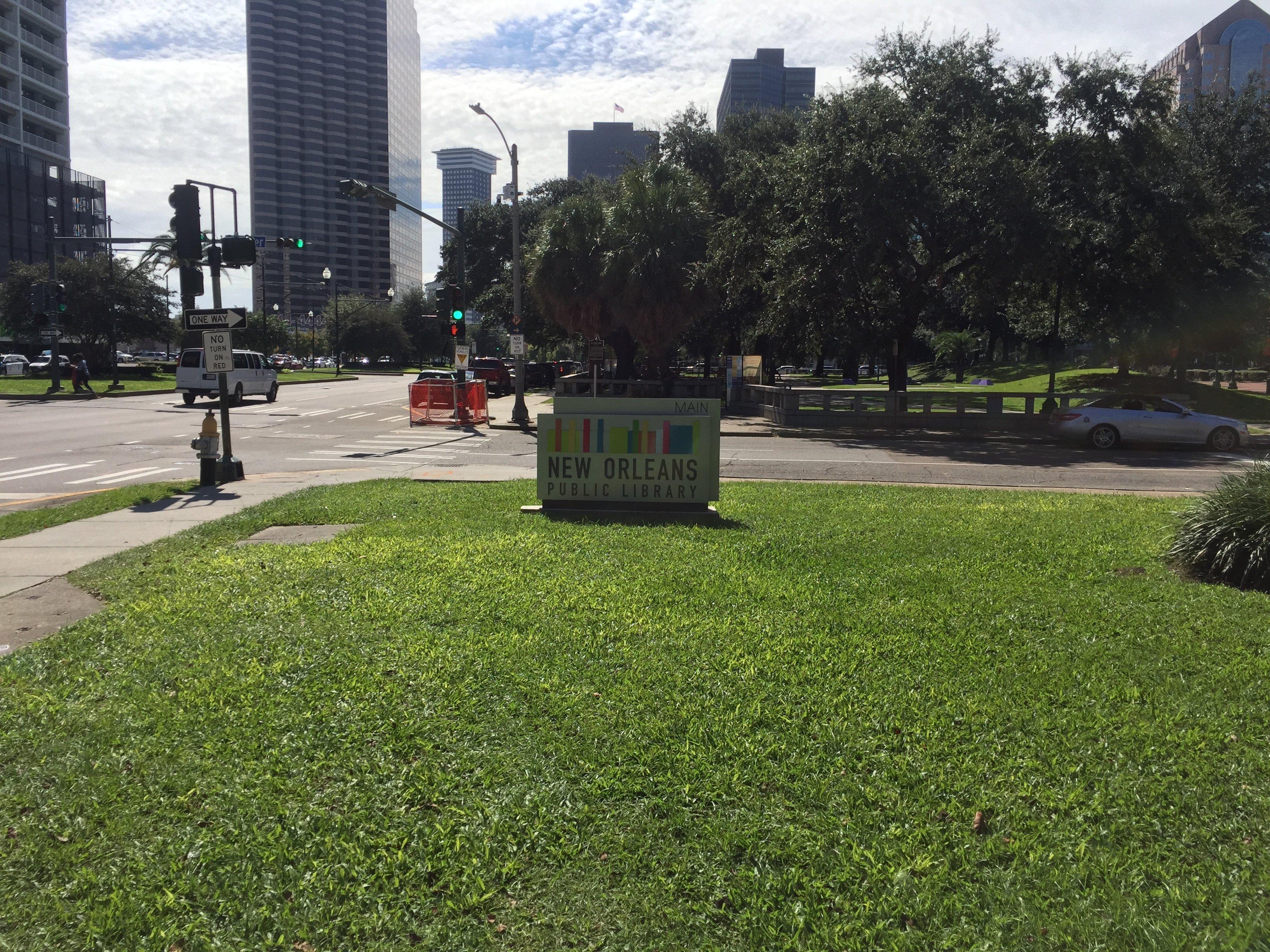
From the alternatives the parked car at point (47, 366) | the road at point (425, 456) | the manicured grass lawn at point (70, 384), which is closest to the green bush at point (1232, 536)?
the road at point (425, 456)

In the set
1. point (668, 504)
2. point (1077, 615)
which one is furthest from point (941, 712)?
point (668, 504)

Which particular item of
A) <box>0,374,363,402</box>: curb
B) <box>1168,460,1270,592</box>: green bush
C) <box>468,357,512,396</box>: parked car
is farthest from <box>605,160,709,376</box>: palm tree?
<box>1168,460,1270,592</box>: green bush

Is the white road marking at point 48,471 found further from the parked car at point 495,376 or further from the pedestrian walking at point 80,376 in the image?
the parked car at point 495,376

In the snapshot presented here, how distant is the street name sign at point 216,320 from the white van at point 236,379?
Result: 20.1 metres

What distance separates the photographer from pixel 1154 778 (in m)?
4.10

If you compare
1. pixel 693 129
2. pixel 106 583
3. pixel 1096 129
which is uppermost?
pixel 693 129

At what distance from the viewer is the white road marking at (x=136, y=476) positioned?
587 inches

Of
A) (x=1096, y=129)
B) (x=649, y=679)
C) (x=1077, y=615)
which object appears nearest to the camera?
(x=649, y=679)

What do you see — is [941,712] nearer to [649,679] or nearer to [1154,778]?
[1154,778]

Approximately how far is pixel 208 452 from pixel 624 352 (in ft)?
97.5

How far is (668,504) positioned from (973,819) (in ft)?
23.5

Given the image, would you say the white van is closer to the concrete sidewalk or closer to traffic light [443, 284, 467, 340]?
traffic light [443, 284, 467, 340]

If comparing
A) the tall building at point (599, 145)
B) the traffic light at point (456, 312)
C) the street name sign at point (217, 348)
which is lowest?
the street name sign at point (217, 348)

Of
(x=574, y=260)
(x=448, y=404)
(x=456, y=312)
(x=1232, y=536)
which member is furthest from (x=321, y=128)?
(x=1232, y=536)
